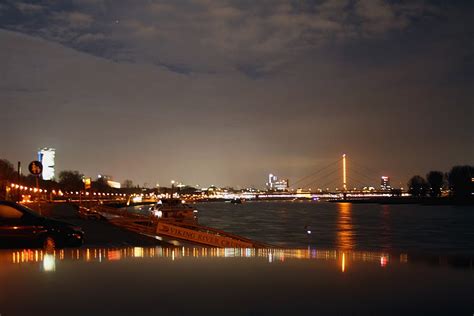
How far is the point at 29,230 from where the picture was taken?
16.6 m

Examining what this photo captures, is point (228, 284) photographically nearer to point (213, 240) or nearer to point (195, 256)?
point (195, 256)

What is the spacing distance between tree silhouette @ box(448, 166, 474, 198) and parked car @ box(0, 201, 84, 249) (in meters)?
190

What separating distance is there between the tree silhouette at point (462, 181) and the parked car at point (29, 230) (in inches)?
7472

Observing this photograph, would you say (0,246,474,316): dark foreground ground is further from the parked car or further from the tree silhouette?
the tree silhouette

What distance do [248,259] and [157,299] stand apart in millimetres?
5572

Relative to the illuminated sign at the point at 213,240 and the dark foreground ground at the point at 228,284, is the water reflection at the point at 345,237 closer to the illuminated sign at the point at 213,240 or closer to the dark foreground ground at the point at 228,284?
the illuminated sign at the point at 213,240

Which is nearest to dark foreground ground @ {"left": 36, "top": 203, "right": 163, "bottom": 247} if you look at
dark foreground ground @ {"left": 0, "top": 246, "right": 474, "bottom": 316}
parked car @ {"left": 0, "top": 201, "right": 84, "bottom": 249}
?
parked car @ {"left": 0, "top": 201, "right": 84, "bottom": 249}

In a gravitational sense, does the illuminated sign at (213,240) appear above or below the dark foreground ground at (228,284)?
below

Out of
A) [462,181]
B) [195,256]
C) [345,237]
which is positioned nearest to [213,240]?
[195,256]

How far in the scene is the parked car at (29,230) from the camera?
1639cm

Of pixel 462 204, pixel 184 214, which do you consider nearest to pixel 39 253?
pixel 184 214

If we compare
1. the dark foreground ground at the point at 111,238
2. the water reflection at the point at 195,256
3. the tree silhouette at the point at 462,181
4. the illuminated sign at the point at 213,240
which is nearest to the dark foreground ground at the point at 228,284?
the water reflection at the point at 195,256

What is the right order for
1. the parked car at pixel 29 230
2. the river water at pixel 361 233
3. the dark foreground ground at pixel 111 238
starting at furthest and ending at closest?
the river water at pixel 361 233 < the dark foreground ground at pixel 111 238 < the parked car at pixel 29 230

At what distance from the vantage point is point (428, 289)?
32.0 ft
